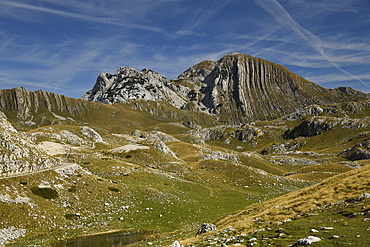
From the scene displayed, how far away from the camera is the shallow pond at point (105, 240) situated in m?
32.6

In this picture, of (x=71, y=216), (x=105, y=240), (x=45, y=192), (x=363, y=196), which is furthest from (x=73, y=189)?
(x=363, y=196)

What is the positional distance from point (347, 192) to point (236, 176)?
2580 inches

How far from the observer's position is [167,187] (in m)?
65.2

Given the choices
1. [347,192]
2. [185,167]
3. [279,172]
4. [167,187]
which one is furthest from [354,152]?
[347,192]

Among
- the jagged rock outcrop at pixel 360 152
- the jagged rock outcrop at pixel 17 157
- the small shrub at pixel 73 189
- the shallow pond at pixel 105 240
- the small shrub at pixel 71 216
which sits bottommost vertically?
the jagged rock outcrop at pixel 360 152

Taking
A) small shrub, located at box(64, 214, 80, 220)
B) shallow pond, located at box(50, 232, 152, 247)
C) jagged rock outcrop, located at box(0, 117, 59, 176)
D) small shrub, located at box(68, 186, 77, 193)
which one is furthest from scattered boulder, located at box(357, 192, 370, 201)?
jagged rock outcrop, located at box(0, 117, 59, 176)

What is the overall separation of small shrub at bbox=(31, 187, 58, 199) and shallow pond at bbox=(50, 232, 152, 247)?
476 inches

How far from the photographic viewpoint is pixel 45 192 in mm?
42938

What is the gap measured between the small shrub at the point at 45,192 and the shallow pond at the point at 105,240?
12.1 metres

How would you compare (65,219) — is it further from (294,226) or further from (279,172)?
(279,172)

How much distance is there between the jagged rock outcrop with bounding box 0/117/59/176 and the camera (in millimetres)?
44562

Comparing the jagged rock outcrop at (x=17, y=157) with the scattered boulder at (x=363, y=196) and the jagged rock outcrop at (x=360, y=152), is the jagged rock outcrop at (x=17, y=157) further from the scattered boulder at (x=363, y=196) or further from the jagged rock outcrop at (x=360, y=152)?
the jagged rock outcrop at (x=360, y=152)

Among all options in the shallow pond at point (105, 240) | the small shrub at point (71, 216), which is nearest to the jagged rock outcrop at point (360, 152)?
the shallow pond at point (105, 240)

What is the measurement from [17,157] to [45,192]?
423 inches
